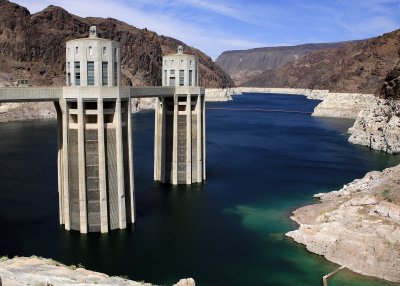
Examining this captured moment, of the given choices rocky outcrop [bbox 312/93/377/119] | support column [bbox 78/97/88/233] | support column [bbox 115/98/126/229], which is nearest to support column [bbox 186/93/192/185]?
support column [bbox 115/98/126/229]

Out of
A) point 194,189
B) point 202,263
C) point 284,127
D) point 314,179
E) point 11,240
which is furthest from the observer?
point 284,127

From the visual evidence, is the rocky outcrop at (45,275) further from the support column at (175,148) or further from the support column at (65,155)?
the support column at (175,148)

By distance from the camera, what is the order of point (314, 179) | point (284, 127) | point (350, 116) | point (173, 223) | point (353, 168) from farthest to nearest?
1. point (350, 116)
2. point (284, 127)
3. point (353, 168)
4. point (314, 179)
5. point (173, 223)

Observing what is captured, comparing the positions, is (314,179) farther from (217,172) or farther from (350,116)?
(350,116)

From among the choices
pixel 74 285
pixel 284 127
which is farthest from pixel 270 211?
pixel 284 127

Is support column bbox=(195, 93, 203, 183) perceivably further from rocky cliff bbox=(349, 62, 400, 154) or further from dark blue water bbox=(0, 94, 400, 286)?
rocky cliff bbox=(349, 62, 400, 154)

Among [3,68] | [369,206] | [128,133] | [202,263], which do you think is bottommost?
[202,263]

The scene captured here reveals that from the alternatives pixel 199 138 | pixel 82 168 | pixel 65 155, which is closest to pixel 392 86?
pixel 199 138
